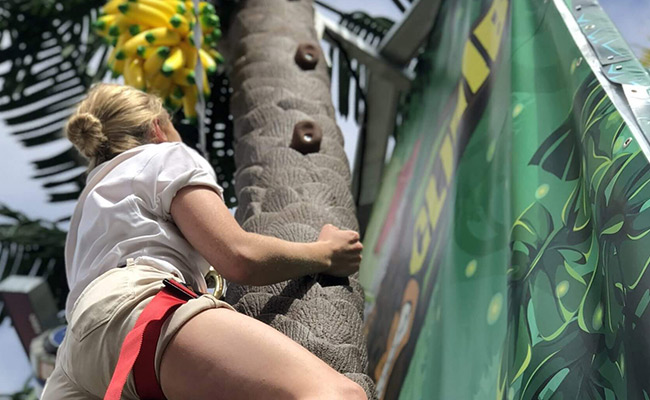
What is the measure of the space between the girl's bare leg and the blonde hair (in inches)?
29.2

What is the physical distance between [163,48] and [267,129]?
731 mm

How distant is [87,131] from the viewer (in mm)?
2395

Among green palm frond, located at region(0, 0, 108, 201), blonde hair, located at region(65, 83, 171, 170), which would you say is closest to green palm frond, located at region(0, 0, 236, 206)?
green palm frond, located at region(0, 0, 108, 201)

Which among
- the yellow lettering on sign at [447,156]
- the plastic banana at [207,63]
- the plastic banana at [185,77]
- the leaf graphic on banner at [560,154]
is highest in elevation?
the leaf graphic on banner at [560,154]

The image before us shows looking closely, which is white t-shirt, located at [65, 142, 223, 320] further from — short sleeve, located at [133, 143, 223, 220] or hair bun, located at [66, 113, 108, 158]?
hair bun, located at [66, 113, 108, 158]

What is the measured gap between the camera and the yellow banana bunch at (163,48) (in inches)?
150

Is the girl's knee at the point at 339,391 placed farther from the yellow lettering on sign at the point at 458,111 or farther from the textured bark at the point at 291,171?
the yellow lettering on sign at the point at 458,111

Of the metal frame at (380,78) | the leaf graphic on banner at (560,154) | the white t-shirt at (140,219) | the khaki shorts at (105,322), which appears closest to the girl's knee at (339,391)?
the khaki shorts at (105,322)

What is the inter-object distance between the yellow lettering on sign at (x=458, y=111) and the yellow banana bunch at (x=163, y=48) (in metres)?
1.03

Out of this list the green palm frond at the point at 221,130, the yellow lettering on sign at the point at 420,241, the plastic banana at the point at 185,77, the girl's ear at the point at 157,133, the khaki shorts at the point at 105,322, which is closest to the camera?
the khaki shorts at the point at 105,322

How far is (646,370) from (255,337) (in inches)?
30.9

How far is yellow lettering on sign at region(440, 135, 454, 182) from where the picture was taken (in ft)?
12.5

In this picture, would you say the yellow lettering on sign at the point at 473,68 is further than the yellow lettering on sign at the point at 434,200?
No

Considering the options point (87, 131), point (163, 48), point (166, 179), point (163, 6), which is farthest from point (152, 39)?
point (166, 179)
